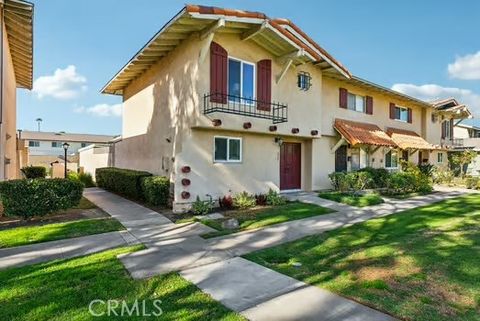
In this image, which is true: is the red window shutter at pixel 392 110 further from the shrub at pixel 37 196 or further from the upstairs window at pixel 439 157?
the shrub at pixel 37 196

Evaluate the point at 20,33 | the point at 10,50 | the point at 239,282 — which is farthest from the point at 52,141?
the point at 239,282

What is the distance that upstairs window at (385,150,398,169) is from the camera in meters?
21.7

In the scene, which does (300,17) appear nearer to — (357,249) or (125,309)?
(357,249)

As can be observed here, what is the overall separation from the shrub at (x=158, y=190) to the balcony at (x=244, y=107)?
3316 millimetres

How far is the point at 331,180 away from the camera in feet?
55.9

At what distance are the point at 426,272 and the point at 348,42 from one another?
17669 mm

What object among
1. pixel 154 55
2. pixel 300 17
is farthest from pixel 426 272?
pixel 300 17

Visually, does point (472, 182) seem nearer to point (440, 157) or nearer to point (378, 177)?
point (378, 177)

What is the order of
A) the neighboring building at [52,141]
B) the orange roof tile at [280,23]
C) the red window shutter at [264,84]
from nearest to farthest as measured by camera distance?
the orange roof tile at [280,23] < the red window shutter at [264,84] < the neighboring building at [52,141]

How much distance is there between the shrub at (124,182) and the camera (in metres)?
13.9

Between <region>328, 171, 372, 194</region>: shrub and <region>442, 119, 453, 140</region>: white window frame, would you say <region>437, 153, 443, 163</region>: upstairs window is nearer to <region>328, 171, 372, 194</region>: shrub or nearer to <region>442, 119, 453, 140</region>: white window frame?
<region>442, 119, 453, 140</region>: white window frame

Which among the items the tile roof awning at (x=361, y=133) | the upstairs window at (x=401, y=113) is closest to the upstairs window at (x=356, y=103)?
the tile roof awning at (x=361, y=133)

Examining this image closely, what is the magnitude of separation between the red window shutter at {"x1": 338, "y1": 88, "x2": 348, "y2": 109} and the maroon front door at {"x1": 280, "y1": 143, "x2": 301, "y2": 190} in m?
4.46

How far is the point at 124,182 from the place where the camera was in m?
15.1
